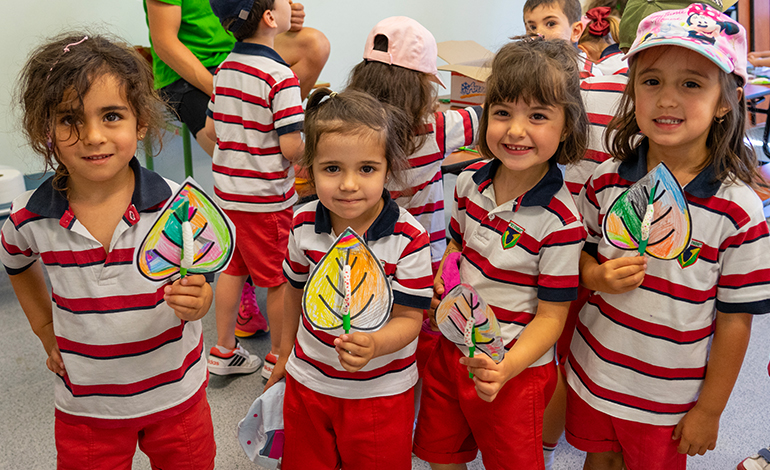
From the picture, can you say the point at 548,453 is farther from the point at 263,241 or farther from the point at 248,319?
the point at 248,319

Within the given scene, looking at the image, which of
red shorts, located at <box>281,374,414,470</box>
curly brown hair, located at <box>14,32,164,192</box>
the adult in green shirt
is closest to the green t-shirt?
the adult in green shirt

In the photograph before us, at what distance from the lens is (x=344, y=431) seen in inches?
44.6

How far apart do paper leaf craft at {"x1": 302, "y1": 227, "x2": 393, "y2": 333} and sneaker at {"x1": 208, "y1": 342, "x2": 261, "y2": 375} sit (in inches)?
44.1

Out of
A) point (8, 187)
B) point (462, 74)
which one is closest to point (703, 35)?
point (462, 74)

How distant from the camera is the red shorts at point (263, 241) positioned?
1.83m

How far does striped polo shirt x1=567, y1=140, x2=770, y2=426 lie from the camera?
100 centimetres

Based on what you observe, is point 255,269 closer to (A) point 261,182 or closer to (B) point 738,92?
(A) point 261,182

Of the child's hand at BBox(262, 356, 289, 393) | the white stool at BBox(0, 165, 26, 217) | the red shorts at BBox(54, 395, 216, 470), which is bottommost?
the white stool at BBox(0, 165, 26, 217)

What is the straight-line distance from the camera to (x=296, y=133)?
5.72 ft

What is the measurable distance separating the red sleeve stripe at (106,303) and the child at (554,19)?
1.72 m

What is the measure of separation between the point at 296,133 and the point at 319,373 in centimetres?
84

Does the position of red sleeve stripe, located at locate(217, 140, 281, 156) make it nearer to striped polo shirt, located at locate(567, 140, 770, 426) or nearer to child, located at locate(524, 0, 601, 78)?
striped polo shirt, located at locate(567, 140, 770, 426)

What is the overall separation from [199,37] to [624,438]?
1.97 metres

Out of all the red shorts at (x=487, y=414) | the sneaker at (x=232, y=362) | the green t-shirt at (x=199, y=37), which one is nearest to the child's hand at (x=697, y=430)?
the red shorts at (x=487, y=414)
